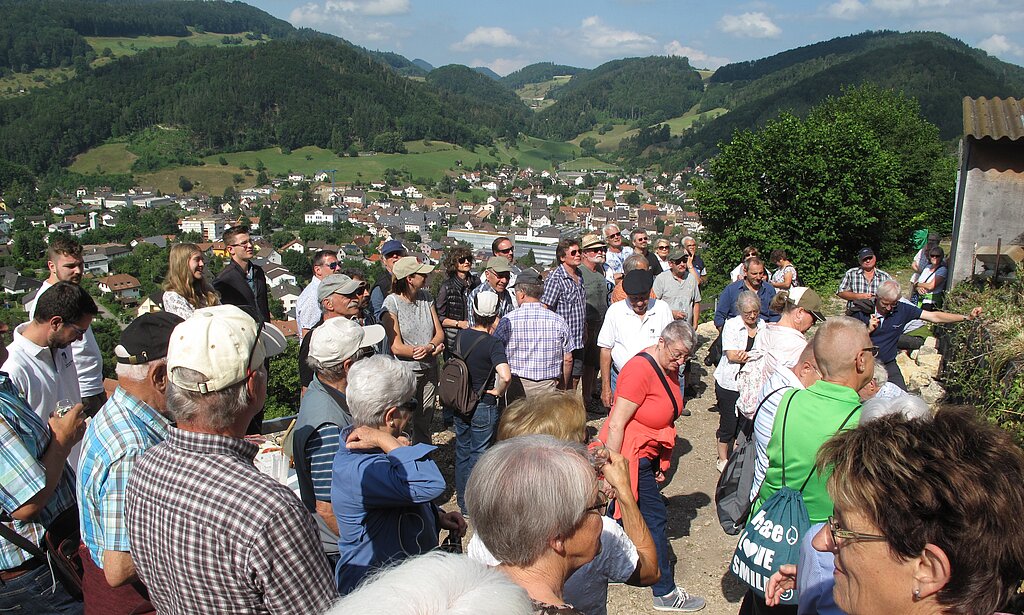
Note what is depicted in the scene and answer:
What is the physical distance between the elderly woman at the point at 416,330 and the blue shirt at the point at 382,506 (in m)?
2.26

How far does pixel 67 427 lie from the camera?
2.24m

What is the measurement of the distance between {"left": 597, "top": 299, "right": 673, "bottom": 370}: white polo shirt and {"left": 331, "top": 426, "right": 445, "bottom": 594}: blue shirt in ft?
8.61

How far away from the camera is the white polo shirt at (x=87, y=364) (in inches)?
145

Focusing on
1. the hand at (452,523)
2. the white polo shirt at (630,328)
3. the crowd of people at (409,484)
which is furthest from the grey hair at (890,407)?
the white polo shirt at (630,328)

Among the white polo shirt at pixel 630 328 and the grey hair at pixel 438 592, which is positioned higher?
the grey hair at pixel 438 592

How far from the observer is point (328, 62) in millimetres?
154000

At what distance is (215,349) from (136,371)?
2.31 feet

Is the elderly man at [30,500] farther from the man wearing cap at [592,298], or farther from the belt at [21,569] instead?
the man wearing cap at [592,298]

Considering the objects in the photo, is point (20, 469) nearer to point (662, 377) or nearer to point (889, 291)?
point (662, 377)

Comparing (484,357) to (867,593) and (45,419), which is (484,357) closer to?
(45,419)

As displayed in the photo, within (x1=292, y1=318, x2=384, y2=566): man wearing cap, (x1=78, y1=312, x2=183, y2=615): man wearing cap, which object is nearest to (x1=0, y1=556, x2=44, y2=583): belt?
(x1=78, y1=312, x2=183, y2=615): man wearing cap

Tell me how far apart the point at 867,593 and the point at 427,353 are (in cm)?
353

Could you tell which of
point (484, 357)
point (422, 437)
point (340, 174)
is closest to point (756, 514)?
point (484, 357)

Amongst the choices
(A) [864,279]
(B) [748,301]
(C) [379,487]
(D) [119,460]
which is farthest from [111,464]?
(A) [864,279]
